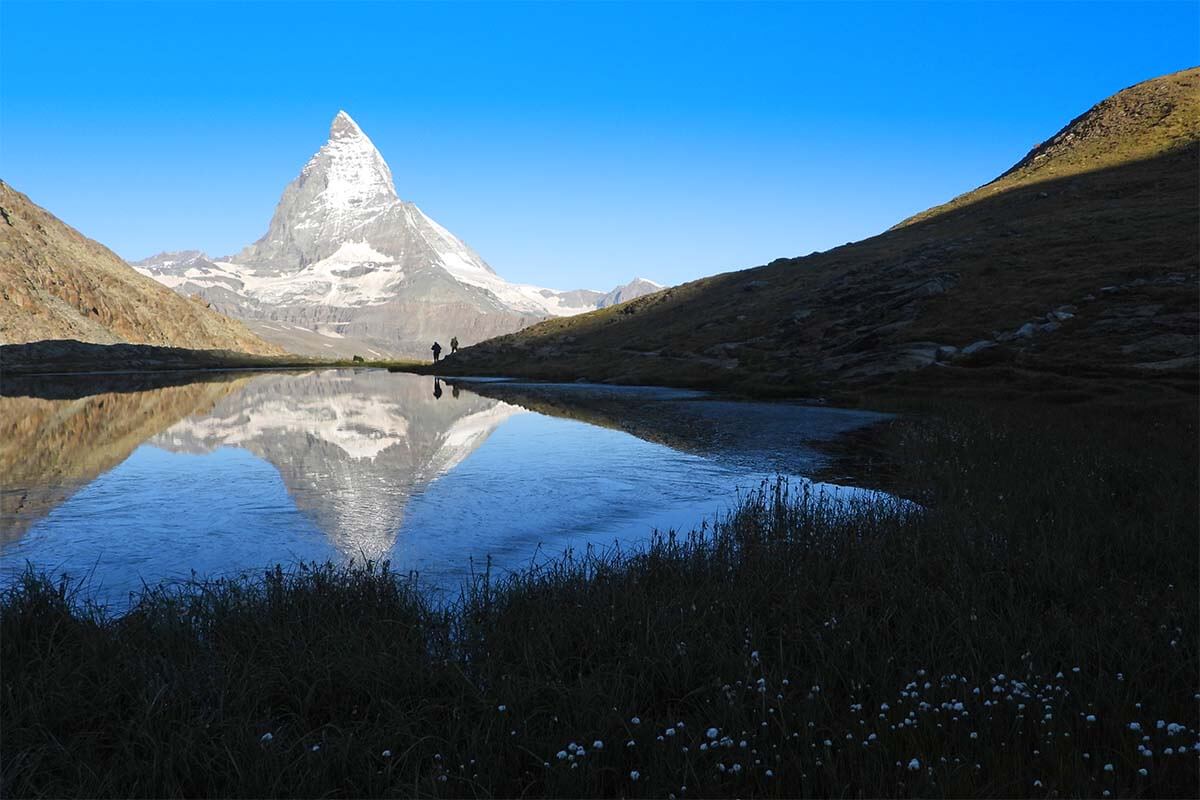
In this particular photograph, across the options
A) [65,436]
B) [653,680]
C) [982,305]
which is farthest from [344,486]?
[982,305]

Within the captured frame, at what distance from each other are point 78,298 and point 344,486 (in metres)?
133

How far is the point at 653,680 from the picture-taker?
621cm

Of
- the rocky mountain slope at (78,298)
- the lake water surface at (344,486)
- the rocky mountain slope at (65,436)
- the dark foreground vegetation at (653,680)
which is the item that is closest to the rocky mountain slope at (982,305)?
the lake water surface at (344,486)

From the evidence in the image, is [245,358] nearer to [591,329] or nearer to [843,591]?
[591,329]

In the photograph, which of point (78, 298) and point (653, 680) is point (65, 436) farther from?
point (78, 298)

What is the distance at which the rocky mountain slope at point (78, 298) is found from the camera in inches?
4063

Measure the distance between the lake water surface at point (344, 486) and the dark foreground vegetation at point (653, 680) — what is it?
2.18m

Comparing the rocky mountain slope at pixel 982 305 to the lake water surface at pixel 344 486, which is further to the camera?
the rocky mountain slope at pixel 982 305

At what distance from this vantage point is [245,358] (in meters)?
100

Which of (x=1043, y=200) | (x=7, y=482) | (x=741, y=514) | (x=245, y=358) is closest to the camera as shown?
(x=741, y=514)

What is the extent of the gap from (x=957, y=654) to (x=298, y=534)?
981 centimetres

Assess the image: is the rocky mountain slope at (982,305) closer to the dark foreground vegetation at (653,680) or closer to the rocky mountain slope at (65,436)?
the dark foreground vegetation at (653,680)

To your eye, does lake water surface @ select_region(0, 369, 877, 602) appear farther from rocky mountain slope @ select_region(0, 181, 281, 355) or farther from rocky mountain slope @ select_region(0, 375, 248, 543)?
rocky mountain slope @ select_region(0, 181, 281, 355)

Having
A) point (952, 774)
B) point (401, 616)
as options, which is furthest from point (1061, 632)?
point (401, 616)
